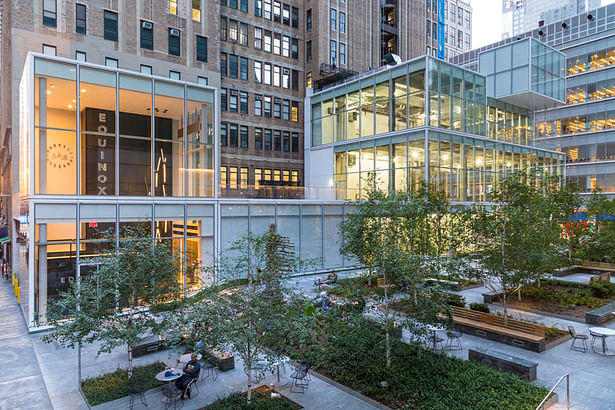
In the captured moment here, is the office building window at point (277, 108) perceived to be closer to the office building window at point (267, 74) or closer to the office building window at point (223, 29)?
the office building window at point (267, 74)

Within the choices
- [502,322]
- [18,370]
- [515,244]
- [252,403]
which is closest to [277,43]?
[515,244]

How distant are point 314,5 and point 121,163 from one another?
1297 inches

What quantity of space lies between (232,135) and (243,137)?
1.26 m

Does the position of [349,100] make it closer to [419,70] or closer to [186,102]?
[419,70]

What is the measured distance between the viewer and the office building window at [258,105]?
135ft

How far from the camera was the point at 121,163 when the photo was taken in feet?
62.3

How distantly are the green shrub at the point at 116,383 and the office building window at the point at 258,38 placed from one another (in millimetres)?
36134

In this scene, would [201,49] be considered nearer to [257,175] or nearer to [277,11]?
[277,11]

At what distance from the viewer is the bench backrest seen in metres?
14.4

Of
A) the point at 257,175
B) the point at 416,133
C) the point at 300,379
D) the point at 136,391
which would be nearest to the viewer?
the point at 136,391

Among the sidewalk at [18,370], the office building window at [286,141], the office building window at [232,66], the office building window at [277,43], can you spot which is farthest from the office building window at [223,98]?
the sidewalk at [18,370]

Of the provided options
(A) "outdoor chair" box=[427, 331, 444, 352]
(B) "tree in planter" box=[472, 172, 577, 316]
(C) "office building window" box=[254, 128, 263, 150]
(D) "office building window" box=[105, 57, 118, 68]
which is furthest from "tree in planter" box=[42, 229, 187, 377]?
(C) "office building window" box=[254, 128, 263, 150]

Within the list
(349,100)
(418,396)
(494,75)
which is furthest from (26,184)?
(494,75)

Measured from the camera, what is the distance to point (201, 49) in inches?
1363
